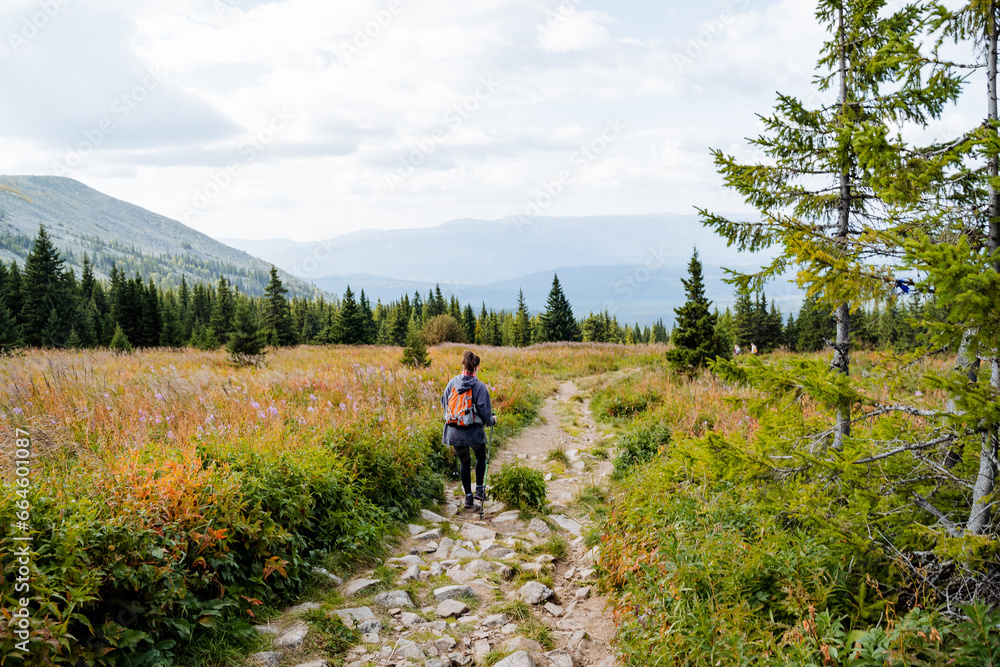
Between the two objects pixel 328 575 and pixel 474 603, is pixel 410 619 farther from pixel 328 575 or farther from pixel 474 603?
pixel 328 575

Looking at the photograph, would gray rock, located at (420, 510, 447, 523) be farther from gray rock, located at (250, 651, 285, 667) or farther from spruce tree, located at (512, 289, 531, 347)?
spruce tree, located at (512, 289, 531, 347)

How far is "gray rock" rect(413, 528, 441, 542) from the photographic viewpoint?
21.7 feet

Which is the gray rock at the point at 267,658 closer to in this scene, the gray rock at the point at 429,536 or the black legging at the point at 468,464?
the gray rock at the point at 429,536

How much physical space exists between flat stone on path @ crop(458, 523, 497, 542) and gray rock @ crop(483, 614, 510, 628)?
1.98 meters

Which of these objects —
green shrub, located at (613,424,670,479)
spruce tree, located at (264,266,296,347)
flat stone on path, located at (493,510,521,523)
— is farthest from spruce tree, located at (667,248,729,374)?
spruce tree, located at (264,266,296,347)

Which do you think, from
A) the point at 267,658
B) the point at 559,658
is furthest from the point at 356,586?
the point at 559,658

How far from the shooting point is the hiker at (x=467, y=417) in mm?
7770

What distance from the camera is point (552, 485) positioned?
9180mm

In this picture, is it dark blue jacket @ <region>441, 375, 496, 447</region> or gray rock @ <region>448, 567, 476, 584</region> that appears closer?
gray rock @ <region>448, 567, 476, 584</region>

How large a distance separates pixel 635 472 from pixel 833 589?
4.63m

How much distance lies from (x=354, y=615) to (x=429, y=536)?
2096 mm

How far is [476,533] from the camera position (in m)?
6.91

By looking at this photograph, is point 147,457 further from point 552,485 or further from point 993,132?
point 993,132

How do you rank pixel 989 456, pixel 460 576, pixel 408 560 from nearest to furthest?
pixel 989 456, pixel 460 576, pixel 408 560
